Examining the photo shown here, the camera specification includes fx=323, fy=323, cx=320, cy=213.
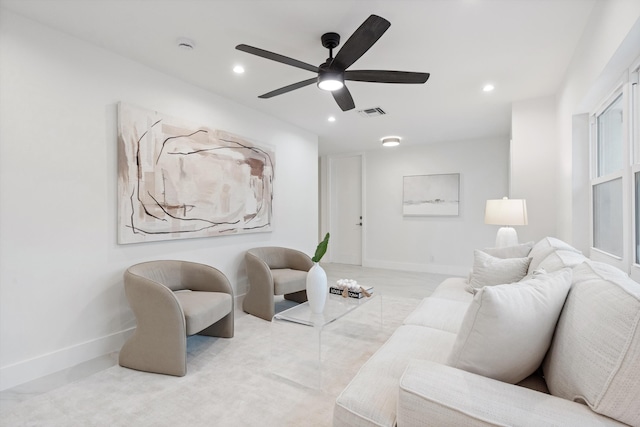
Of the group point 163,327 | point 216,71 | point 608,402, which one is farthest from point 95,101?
point 608,402

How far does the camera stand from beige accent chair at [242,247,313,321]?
3393 millimetres

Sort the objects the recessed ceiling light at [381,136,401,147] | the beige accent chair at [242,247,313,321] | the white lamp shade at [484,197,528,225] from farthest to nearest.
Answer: the recessed ceiling light at [381,136,401,147], the beige accent chair at [242,247,313,321], the white lamp shade at [484,197,528,225]

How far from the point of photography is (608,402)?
0.87 m

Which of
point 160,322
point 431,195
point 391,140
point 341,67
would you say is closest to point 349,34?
point 341,67

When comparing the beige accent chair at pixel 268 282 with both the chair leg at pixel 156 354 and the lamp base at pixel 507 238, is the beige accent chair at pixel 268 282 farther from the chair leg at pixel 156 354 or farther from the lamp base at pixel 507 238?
the lamp base at pixel 507 238

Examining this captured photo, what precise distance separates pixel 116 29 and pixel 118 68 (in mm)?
440

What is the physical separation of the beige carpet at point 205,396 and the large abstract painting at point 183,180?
1.15 metres

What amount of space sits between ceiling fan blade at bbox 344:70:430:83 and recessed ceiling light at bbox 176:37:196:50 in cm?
124

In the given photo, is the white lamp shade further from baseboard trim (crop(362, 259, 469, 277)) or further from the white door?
the white door

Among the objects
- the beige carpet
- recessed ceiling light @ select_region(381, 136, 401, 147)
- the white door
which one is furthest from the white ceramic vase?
the white door

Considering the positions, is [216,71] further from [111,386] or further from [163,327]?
[111,386]

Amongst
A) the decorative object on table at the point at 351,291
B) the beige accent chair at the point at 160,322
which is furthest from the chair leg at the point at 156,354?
the decorative object on table at the point at 351,291

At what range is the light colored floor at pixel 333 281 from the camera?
205cm

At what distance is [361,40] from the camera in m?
1.94
